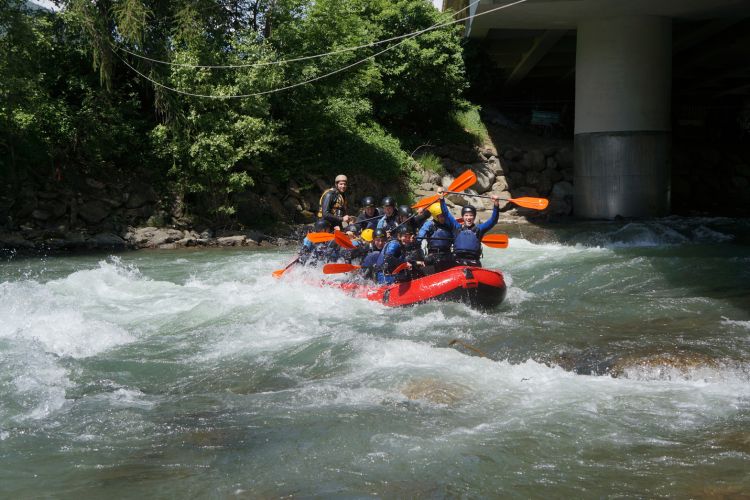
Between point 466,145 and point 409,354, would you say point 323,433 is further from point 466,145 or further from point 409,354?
point 466,145

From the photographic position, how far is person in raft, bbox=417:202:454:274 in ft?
28.5

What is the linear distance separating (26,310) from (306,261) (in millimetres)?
3617

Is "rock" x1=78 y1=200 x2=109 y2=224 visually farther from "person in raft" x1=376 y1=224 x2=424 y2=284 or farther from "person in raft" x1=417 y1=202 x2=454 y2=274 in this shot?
"person in raft" x1=417 y1=202 x2=454 y2=274

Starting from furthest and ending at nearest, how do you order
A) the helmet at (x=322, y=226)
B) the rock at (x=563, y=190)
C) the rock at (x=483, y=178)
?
the rock at (x=563, y=190), the rock at (x=483, y=178), the helmet at (x=322, y=226)

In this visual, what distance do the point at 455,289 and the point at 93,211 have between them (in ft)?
30.7

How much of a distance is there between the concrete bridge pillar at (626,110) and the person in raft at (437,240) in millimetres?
7817

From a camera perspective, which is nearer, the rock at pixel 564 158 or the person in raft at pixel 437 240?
the person in raft at pixel 437 240

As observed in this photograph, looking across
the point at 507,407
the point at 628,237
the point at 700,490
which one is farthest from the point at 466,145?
the point at 700,490

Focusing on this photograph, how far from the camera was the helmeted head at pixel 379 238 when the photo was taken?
907 cm

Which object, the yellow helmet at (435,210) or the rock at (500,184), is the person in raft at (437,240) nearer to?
the yellow helmet at (435,210)

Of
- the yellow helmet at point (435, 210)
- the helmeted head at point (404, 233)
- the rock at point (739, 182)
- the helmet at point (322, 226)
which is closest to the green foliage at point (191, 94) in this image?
the helmet at point (322, 226)

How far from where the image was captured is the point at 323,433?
4711 millimetres

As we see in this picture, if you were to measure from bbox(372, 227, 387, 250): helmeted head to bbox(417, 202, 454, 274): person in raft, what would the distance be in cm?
45

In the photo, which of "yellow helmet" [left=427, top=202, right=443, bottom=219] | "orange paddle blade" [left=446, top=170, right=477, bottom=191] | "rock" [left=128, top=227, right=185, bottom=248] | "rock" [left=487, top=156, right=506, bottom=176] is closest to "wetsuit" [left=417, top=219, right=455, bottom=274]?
"yellow helmet" [left=427, top=202, right=443, bottom=219]
